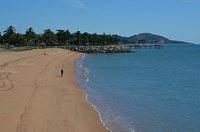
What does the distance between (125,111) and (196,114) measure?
13.7 feet

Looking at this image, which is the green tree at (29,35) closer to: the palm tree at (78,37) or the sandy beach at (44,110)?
the palm tree at (78,37)

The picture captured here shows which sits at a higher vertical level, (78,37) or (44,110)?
(44,110)

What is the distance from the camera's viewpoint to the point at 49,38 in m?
170

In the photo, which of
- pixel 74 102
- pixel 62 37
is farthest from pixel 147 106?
pixel 62 37

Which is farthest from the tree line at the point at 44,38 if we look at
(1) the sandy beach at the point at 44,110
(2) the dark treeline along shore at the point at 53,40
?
(1) the sandy beach at the point at 44,110

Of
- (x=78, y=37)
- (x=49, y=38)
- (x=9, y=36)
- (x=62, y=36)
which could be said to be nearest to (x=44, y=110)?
(x=9, y=36)

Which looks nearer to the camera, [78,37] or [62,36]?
[62,36]

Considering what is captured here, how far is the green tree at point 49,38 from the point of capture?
17038 centimetres

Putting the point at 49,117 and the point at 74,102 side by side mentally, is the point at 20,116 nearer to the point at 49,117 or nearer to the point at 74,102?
the point at 49,117

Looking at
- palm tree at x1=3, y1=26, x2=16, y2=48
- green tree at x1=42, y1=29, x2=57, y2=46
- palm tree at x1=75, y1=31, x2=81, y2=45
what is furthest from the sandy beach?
palm tree at x1=75, y1=31, x2=81, y2=45

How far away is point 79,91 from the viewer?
35.0 meters

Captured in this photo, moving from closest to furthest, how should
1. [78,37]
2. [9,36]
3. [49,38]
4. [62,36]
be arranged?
[9,36] → [49,38] → [62,36] → [78,37]

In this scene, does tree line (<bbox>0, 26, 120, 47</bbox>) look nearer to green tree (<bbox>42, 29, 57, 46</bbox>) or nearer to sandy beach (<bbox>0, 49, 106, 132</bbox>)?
green tree (<bbox>42, 29, 57, 46</bbox>)

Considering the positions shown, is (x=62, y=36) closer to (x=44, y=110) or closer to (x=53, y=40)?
(x=53, y=40)
